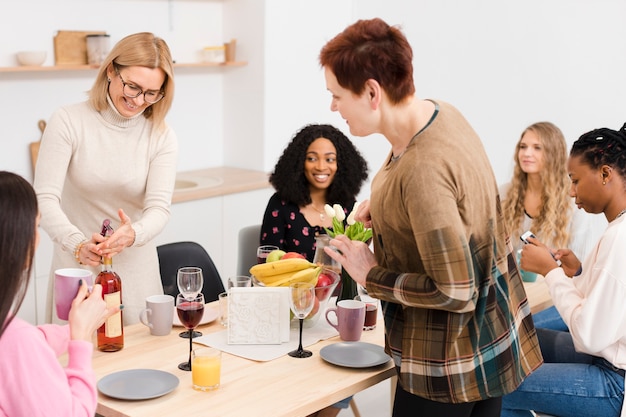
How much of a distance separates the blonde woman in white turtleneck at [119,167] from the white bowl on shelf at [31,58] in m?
1.41

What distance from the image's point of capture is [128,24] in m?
4.45

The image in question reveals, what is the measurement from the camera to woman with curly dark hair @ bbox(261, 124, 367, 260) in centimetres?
328

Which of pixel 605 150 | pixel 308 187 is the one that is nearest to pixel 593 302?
pixel 605 150

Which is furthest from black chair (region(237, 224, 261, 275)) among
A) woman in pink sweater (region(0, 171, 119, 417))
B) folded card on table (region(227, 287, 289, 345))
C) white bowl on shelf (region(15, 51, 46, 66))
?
woman in pink sweater (region(0, 171, 119, 417))

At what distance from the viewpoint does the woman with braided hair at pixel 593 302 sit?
2.24 meters

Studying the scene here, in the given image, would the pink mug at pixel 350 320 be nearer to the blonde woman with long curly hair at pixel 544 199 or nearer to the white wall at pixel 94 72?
the blonde woman with long curly hair at pixel 544 199

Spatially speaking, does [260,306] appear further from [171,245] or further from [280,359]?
[171,245]

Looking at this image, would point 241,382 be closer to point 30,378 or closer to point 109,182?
point 30,378

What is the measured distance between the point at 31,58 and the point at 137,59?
5.30 ft

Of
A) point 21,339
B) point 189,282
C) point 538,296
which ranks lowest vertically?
point 538,296

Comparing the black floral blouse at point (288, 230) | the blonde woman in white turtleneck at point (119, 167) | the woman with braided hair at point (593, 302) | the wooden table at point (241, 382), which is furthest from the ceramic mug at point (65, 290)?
the woman with braided hair at point (593, 302)

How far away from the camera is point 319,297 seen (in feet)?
7.95

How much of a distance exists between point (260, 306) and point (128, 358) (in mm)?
378

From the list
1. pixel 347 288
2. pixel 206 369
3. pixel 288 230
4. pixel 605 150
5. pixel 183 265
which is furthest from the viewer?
pixel 288 230
